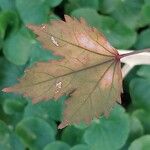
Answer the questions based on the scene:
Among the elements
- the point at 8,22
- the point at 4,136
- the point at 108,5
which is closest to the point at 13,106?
the point at 4,136

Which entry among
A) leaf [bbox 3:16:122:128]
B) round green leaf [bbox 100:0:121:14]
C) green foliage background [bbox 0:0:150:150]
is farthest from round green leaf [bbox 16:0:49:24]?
leaf [bbox 3:16:122:128]

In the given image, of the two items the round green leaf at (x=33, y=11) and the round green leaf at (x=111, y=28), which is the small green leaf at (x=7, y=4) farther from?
the round green leaf at (x=111, y=28)

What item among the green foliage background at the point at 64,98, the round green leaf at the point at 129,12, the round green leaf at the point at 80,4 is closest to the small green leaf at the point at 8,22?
the green foliage background at the point at 64,98

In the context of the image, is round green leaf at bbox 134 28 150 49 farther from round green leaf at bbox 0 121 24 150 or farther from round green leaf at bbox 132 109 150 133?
round green leaf at bbox 0 121 24 150

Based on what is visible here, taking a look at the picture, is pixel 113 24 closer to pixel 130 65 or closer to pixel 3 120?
pixel 130 65

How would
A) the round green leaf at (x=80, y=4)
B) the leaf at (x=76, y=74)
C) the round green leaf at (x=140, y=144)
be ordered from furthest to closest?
the round green leaf at (x=80, y=4)
the round green leaf at (x=140, y=144)
the leaf at (x=76, y=74)

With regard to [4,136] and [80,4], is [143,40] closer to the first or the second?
[80,4]
